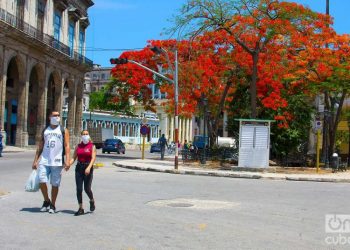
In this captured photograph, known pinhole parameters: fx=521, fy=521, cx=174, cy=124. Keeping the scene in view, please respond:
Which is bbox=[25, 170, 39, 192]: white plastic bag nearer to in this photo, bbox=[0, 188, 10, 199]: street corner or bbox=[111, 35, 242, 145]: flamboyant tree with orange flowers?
bbox=[0, 188, 10, 199]: street corner

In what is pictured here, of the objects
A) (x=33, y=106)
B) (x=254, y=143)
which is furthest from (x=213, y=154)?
(x=33, y=106)

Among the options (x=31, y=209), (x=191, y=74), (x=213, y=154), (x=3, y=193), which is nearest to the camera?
(x=31, y=209)

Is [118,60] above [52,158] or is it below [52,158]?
above

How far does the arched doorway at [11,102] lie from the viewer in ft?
155

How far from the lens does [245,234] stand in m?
8.47

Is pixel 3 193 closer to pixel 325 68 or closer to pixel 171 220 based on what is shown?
pixel 171 220

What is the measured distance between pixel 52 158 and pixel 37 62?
40378mm

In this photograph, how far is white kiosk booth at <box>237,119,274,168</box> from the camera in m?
25.3

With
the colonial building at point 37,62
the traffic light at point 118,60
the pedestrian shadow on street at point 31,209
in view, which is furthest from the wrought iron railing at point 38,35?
the pedestrian shadow on street at point 31,209

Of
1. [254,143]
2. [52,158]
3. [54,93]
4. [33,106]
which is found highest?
[54,93]

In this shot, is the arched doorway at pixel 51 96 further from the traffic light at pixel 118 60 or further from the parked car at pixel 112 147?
the traffic light at pixel 118 60

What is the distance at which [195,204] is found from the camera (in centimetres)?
1216

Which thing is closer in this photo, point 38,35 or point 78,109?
point 38,35

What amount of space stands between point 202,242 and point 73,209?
3.96 meters
